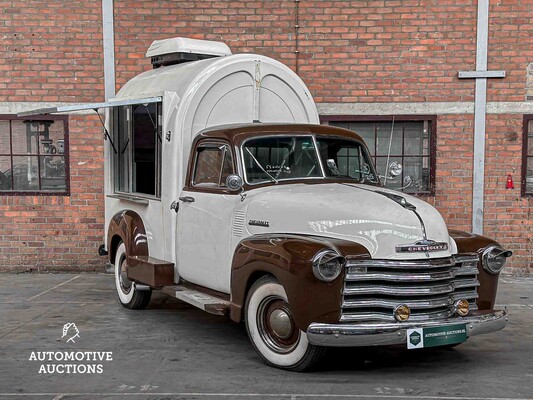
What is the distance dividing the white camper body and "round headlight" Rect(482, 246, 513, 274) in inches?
110

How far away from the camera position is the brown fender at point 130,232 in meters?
7.23

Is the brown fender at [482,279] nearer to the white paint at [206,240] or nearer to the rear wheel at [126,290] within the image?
the white paint at [206,240]

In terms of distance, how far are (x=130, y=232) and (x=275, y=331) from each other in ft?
9.02

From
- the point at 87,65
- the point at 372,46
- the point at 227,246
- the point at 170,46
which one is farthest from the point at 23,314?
the point at 372,46

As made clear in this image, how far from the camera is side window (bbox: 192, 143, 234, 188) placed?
240 inches

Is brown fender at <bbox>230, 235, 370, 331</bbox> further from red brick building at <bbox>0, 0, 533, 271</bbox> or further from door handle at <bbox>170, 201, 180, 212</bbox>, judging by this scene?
red brick building at <bbox>0, 0, 533, 271</bbox>

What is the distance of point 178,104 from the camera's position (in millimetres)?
6656

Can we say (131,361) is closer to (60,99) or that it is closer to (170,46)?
(170,46)

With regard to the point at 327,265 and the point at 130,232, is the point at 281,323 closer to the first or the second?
the point at 327,265

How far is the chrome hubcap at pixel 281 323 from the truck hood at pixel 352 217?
68 centimetres

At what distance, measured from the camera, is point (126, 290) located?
778 cm

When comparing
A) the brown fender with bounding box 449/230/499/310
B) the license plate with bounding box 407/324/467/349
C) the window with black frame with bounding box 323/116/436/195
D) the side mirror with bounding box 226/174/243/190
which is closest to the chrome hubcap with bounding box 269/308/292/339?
the license plate with bounding box 407/324/467/349

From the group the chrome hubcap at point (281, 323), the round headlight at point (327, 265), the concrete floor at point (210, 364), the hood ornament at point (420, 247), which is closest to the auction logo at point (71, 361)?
the concrete floor at point (210, 364)

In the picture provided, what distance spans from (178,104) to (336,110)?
390 cm
